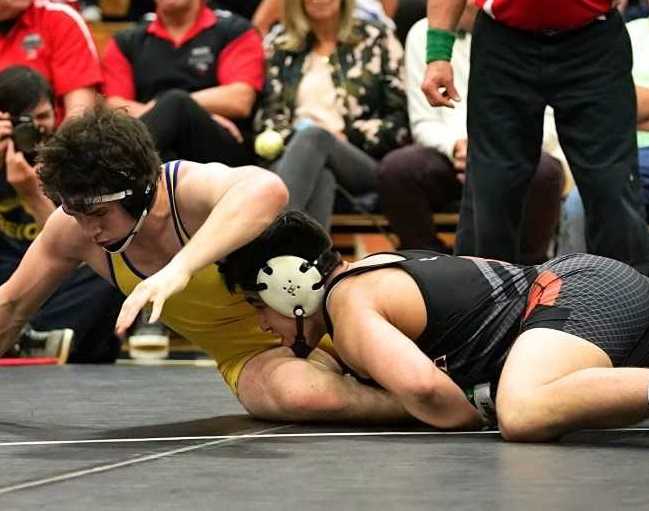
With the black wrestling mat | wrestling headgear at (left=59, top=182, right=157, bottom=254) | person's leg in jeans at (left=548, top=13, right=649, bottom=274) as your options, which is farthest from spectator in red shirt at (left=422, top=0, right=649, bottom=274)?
wrestling headgear at (left=59, top=182, right=157, bottom=254)

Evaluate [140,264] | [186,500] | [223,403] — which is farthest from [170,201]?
[186,500]

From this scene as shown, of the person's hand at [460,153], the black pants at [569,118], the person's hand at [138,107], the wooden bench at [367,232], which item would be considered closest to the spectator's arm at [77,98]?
the person's hand at [138,107]

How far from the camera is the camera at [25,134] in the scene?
473 cm

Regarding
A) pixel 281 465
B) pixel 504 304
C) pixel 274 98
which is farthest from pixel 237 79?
pixel 281 465

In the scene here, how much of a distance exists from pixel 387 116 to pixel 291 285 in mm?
2581

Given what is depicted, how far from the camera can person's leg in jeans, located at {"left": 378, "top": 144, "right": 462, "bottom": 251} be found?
197 inches

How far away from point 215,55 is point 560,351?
3126 millimetres

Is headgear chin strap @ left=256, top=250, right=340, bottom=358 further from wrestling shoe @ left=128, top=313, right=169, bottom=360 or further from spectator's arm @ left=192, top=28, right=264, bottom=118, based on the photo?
spectator's arm @ left=192, top=28, right=264, bottom=118

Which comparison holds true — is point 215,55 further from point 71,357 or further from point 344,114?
point 71,357

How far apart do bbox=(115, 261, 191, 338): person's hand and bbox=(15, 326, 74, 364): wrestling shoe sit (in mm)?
2470

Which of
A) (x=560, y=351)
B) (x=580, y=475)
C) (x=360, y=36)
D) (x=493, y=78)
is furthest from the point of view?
(x=360, y=36)

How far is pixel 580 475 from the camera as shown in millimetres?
2143

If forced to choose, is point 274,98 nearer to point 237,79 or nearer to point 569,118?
point 237,79

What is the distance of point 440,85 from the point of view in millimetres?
3496
